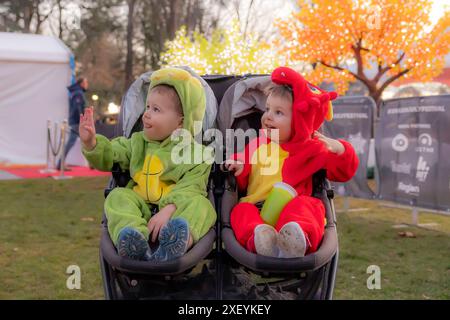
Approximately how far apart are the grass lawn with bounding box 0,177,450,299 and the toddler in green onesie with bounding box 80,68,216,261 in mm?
1403

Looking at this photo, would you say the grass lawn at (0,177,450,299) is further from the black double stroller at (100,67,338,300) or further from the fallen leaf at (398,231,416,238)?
the black double stroller at (100,67,338,300)

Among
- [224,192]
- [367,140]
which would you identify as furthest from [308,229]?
[367,140]

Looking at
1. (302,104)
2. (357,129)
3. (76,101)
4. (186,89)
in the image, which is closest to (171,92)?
(186,89)

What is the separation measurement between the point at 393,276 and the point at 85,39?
25.6 m

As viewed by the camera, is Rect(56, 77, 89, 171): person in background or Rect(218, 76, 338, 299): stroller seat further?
Rect(56, 77, 89, 171): person in background

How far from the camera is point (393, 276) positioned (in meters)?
4.59

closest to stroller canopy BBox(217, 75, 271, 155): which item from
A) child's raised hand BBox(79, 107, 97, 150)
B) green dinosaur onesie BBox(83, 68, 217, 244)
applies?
green dinosaur onesie BBox(83, 68, 217, 244)

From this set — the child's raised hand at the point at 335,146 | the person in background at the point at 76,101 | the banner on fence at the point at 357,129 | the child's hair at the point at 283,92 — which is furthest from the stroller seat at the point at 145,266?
the person in background at the point at 76,101

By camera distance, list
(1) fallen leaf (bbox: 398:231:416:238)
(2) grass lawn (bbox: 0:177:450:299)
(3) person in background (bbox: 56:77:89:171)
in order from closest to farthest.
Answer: (2) grass lawn (bbox: 0:177:450:299) → (1) fallen leaf (bbox: 398:231:416:238) → (3) person in background (bbox: 56:77:89:171)

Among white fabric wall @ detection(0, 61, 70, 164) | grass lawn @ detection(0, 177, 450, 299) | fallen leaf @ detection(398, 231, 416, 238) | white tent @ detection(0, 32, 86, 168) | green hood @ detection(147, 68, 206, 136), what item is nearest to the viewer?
green hood @ detection(147, 68, 206, 136)

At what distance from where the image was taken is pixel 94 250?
5254mm

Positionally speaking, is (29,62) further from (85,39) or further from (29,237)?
(85,39)

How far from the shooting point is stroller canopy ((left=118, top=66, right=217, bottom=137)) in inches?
132

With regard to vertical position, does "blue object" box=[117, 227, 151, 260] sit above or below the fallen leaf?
above
